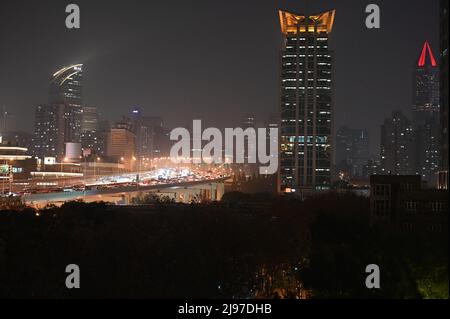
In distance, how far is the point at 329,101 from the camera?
47.9 metres

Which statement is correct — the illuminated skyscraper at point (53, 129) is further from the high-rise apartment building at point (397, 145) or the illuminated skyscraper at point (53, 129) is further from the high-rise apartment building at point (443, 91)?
the high-rise apartment building at point (443, 91)

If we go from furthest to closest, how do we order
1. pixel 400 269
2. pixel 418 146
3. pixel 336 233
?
pixel 418 146, pixel 336 233, pixel 400 269

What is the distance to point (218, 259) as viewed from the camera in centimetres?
1573

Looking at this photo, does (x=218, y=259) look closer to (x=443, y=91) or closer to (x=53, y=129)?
(x=443, y=91)

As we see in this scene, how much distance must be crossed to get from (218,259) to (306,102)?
3352 cm

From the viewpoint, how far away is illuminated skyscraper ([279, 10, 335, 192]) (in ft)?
157

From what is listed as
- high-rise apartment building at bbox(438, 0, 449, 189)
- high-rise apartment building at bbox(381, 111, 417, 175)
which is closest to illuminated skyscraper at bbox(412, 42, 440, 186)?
high-rise apartment building at bbox(381, 111, 417, 175)

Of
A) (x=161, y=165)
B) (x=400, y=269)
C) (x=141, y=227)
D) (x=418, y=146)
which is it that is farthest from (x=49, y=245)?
(x=161, y=165)

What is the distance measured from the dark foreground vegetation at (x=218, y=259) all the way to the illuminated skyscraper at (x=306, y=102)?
28.7 meters

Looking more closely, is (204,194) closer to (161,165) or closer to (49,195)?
(49,195)

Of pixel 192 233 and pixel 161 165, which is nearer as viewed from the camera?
pixel 192 233

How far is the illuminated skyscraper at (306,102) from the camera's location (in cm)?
4781

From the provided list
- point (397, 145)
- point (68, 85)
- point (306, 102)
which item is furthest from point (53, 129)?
point (306, 102)
